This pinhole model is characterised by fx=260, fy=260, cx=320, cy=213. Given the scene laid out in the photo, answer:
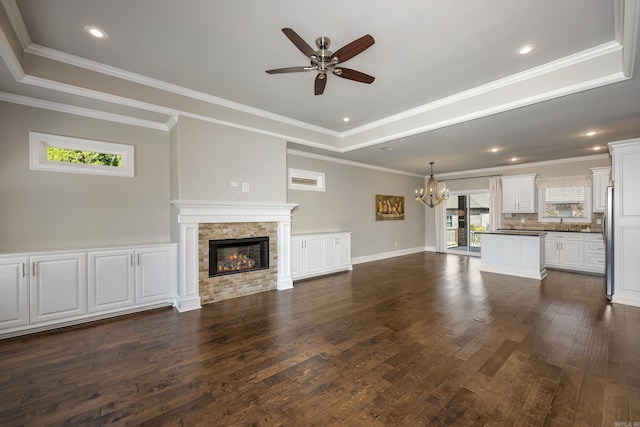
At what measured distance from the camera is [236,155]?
4.37 metres

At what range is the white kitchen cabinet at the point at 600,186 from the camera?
598 centimetres

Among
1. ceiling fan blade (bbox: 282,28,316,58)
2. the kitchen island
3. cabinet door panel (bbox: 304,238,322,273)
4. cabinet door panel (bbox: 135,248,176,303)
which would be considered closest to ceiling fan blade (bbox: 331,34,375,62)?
ceiling fan blade (bbox: 282,28,316,58)

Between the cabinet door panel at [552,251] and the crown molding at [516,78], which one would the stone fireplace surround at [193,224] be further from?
the cabinet door panel at [552,251]

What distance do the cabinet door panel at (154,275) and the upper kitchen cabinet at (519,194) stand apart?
8.64 m

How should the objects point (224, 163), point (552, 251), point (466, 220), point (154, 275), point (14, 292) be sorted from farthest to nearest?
point (466, 220) → point (552, 251) → point (224, 163) → point (154, 275) → point (14, 292)

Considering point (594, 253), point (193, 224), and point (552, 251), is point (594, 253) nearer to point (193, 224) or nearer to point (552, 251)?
point (552, 251)

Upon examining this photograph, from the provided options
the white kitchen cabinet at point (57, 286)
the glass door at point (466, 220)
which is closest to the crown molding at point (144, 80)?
the white kitchen cabinet at point (57, 286)

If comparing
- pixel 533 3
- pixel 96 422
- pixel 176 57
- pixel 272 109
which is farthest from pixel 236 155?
pixel 533 3

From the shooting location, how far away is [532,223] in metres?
7.45

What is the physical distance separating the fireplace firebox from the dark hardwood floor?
616 mm

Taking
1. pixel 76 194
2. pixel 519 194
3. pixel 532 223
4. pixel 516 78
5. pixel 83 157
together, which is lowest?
pixel 532 223

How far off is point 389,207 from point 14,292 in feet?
26.1

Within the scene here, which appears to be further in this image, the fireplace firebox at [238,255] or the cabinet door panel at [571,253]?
the cabinet door panel at [571,253]

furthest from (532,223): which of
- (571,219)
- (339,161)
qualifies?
(339,161)
